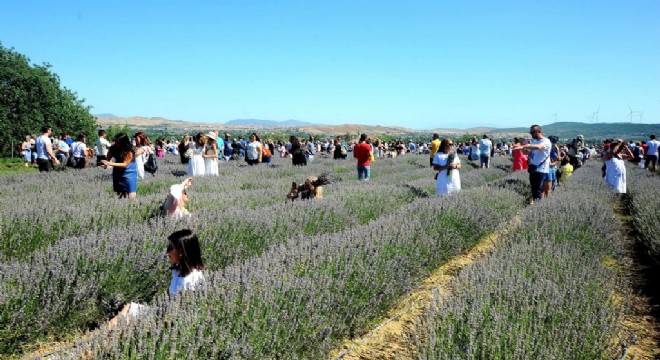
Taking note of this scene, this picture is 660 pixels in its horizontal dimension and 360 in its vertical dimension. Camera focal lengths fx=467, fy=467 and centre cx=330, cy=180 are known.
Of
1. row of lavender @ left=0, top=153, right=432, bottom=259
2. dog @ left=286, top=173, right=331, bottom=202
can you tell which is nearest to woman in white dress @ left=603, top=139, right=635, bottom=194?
dog @ left=286, top=173, right=331, bottom=202

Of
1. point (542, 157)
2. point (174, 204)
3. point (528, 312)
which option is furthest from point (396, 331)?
point (542, 157)

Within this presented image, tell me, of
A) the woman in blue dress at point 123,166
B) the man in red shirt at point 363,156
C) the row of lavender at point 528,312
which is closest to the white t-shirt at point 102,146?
the woman in blue dress at point 123,166

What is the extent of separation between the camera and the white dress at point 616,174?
9.23 meters

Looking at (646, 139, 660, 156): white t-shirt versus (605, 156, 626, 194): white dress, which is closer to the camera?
(605, 156, 626, 194): white dress

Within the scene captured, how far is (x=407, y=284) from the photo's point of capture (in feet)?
12.4

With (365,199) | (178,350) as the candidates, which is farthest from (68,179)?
(178,350)

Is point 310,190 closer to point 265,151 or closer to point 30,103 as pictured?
point 265,151

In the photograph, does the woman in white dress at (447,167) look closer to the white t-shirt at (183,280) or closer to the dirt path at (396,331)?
the dirt path at (396,331)

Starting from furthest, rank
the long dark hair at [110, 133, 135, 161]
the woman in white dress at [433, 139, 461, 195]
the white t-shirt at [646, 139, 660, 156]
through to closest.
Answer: the white t-shirt at [646, 139, 660, 156]
the woman in white dress at [433, 139, 461, 195]
the long dark hair at [110, 133, 135, 161]

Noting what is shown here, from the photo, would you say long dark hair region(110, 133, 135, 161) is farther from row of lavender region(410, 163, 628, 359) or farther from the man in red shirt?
the man in red shirt

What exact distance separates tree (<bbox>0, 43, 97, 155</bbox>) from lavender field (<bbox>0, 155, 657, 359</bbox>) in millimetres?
24649

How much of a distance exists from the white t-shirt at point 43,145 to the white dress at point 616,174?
12.2 meters

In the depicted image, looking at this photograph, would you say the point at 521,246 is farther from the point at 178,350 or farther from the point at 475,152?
the point at 475,152

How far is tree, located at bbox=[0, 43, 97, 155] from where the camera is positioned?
2609 cm
